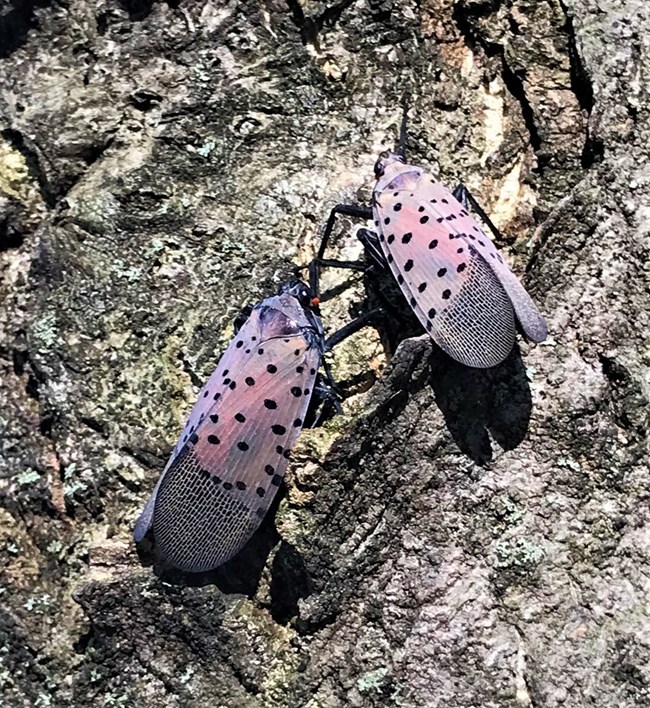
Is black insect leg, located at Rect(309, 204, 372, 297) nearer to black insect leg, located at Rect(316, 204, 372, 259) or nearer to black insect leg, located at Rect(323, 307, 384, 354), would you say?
black insect leg, located at Rect(316, 204, 372, 259)

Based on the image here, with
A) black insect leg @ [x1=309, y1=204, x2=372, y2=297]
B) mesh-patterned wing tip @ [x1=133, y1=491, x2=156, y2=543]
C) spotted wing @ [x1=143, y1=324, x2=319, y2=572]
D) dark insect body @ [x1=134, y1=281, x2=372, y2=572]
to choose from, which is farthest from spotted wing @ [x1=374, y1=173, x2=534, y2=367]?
mesh-patterned wing tip @ [x1=133, y1=491, x2=156, y2=543]

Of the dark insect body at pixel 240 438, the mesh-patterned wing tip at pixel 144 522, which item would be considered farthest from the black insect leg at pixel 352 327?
the mesh-patterned wing tip at pixel 144 522

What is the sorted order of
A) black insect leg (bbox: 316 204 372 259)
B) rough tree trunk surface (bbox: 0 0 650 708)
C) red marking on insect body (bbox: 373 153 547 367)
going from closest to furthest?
rough tree trunk surface (bbox: 0 0 650 708) < red marking on insect body (bbox: 373 153 547 367) < black insect leg (bbox: 316 204 372 259)

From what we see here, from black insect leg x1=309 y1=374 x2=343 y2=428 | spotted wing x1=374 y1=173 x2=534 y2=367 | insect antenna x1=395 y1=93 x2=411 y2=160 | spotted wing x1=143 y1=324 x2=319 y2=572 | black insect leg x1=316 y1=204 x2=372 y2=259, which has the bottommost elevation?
spotted wing x1=143 y1=324 x2=319 y2=572

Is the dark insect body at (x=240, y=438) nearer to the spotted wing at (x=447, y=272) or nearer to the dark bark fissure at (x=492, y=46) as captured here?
the spotted wing at (x=447, y=272)

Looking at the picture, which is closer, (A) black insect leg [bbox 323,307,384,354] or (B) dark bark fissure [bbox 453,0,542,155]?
(A) black insect leg [bbox 323,307,384,354]

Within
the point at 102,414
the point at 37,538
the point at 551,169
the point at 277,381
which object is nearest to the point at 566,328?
the point at 551,169
